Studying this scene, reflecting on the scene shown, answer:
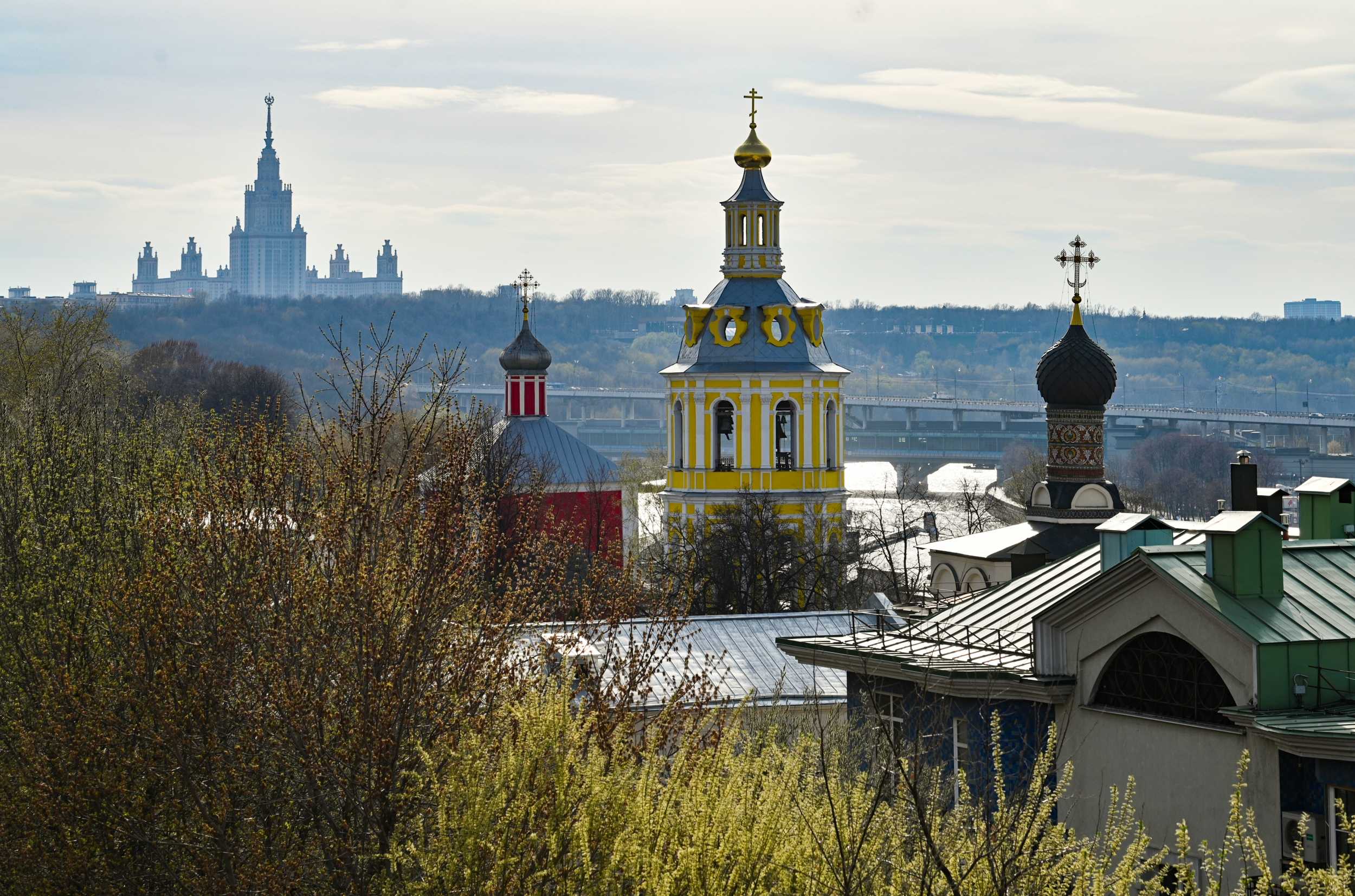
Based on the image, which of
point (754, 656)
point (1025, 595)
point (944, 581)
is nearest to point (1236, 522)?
point (1025, 595)

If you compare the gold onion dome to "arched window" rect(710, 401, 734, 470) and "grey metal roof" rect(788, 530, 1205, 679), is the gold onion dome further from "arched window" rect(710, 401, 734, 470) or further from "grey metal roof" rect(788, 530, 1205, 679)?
"grey metal roof" rect(788, 530, 1205, 679)

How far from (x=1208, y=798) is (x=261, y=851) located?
22.0ft

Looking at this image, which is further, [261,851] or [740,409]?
[740,409]

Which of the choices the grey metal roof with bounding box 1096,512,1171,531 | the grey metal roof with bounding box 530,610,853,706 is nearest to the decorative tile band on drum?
the grey metal roof with bounding box 530,610,853,706

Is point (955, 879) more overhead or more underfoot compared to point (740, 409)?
more underfoot

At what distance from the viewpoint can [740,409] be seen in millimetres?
44031

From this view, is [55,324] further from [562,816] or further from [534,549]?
[562,816]

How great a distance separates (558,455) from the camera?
50812 mm

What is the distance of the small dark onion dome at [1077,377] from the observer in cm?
2916

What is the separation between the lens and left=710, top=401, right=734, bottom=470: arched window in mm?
44344

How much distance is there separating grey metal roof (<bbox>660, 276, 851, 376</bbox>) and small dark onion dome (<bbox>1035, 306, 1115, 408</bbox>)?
1463 cm

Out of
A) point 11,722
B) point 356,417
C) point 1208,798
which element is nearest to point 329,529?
point 356,417

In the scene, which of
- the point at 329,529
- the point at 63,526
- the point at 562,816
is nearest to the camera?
the point at 562,816

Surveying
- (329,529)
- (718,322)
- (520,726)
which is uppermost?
(718,322)
